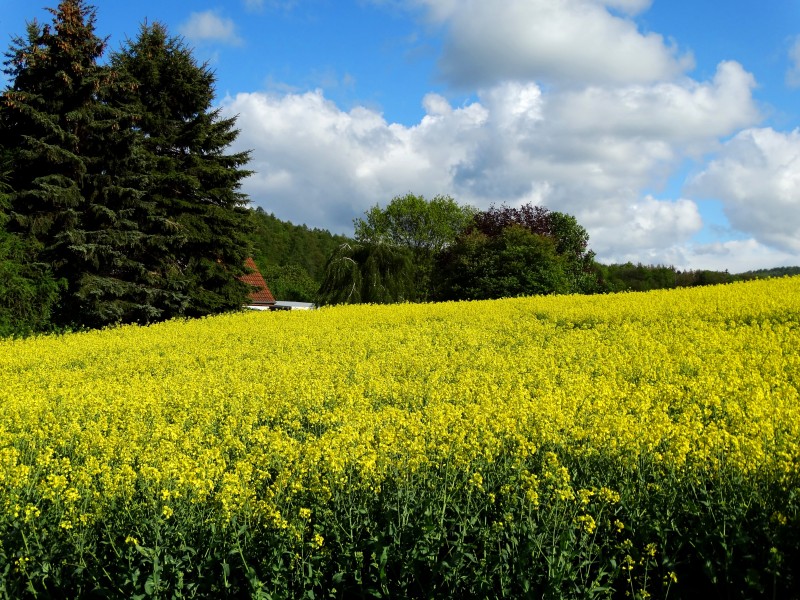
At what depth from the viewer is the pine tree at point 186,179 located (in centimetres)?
2342

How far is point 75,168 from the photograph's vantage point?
21078mm

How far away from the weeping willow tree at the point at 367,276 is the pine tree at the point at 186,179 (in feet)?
16.2

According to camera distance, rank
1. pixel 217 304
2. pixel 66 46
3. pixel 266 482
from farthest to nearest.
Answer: pixel 217 304 → pixel 66 46 → pixel 266 482

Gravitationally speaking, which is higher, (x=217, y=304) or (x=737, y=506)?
(x=217, y=304)

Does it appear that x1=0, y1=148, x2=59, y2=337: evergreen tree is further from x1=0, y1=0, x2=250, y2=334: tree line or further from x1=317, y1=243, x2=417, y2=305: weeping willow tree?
x1=317, y1=243, x2=417, y2=305: weeping willow tree

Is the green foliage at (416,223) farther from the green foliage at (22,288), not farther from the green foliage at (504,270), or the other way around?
the green foliage at (22,288)

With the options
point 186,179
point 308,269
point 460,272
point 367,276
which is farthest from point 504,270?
point 308,269

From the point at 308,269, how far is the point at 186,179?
61.3m

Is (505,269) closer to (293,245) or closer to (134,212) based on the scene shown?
(134,212)

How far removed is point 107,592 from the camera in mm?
3615

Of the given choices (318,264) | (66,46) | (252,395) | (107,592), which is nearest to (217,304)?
(66,46)

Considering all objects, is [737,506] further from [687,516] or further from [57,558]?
[57,558]

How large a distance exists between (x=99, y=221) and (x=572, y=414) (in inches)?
800

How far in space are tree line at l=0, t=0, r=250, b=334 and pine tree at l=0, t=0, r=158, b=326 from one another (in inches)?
1.7
